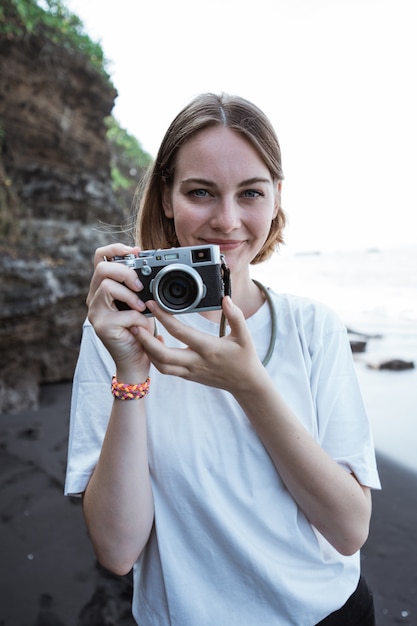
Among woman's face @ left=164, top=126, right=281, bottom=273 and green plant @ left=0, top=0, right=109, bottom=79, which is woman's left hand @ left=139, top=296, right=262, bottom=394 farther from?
green plant @ left=0, top=0, right=109, bottom=79

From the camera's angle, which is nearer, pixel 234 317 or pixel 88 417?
pixel 234 317

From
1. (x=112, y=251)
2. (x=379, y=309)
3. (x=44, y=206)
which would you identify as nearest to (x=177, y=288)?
(x=112, y=251)

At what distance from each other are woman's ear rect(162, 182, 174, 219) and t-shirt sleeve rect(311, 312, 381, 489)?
725mm

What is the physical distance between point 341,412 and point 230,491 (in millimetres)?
414

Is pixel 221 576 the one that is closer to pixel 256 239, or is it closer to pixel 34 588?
pixel 256 239

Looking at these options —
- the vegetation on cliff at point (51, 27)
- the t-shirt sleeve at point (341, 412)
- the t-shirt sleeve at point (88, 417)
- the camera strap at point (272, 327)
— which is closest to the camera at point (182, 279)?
the camera strap at point (272, 327)

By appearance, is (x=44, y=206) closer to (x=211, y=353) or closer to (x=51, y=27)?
(x=51, y=27)

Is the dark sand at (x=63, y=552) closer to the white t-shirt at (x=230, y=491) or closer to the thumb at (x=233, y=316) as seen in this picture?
the white t-shirt at (x=230, y=491)

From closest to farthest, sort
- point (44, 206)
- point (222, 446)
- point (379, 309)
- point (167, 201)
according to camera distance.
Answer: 1. point (222, 446)
2. point (167, 201)
3. point (44, 206)
4. point (379, 309)

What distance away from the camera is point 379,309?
1708 cm

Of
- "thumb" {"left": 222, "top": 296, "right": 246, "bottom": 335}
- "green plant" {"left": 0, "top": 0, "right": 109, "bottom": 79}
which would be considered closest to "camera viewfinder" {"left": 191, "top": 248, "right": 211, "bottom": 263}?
"thumb" {"left": 222, "top": 296, "right": 246, "bottom": 335}

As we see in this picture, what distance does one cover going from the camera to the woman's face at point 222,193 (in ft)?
4.47

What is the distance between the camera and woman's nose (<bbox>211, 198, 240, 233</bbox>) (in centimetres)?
134

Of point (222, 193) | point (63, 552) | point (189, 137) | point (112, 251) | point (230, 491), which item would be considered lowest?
point (63, 552)
